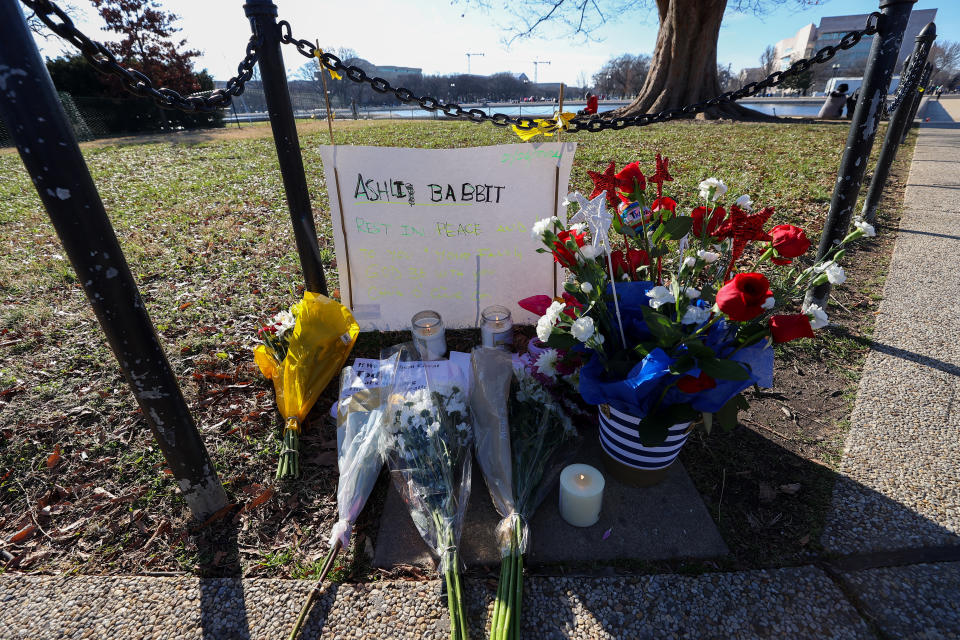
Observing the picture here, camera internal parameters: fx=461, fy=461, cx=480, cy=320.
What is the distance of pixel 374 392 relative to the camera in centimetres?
223

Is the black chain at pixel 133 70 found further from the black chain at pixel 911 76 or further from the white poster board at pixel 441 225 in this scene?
the black chain at pixel 911 76

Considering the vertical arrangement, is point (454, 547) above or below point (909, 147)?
below

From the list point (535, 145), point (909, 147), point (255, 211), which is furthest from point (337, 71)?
point (909, 147)

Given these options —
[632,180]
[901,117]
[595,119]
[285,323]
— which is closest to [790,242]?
[632,180]

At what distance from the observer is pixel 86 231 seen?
132 centimetres

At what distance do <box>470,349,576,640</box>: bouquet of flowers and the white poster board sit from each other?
797mm

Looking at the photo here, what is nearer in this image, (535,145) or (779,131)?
(535,145)

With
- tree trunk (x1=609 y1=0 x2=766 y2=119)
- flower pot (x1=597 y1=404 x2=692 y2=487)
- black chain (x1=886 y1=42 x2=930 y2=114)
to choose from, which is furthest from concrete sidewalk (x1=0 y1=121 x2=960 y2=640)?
tree trunk (x1=609 y1=0 x2=766 y2=119)

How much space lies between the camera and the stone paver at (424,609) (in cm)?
145

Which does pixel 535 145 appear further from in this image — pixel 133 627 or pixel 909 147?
pixel 909 147

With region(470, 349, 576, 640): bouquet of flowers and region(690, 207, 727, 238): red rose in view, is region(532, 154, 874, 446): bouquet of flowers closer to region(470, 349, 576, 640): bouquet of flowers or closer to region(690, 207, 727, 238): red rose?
region(690, 207, 727, 238): red rose

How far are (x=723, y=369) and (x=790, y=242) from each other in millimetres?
520

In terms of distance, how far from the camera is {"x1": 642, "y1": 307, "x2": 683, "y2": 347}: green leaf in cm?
148

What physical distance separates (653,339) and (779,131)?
12.9 metres
